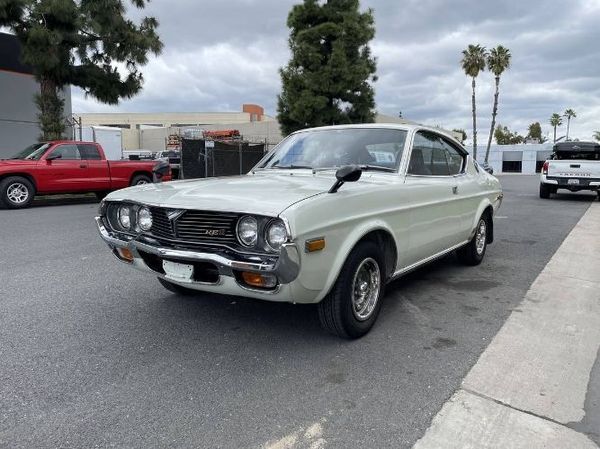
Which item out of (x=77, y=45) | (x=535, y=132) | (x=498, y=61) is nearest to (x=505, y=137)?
(x=535, y=132)

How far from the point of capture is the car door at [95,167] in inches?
505

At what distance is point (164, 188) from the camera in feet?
12.5

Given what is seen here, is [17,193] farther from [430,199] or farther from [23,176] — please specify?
[430,199]

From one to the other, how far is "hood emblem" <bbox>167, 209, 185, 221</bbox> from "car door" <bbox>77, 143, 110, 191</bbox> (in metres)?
10.6

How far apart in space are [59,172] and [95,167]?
0.92 m

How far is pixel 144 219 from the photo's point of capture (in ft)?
11.8

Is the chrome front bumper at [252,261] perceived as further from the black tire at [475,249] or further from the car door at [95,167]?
the car door at [95,167]

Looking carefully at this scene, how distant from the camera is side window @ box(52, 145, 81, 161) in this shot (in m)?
12.4

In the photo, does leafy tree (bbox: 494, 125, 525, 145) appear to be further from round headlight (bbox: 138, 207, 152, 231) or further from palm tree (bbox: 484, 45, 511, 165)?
round headlight (bbox: 138, 207, 152, 231)

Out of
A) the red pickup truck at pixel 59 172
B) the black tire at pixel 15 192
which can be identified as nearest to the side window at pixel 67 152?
the red pickup truck at pixel 59 172

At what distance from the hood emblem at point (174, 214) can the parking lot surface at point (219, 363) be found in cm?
94

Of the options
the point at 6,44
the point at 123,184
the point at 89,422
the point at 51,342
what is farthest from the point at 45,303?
the point at 6,44

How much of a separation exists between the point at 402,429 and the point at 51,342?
8.35ft

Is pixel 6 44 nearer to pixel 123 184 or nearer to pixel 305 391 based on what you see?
pixel 123 184
